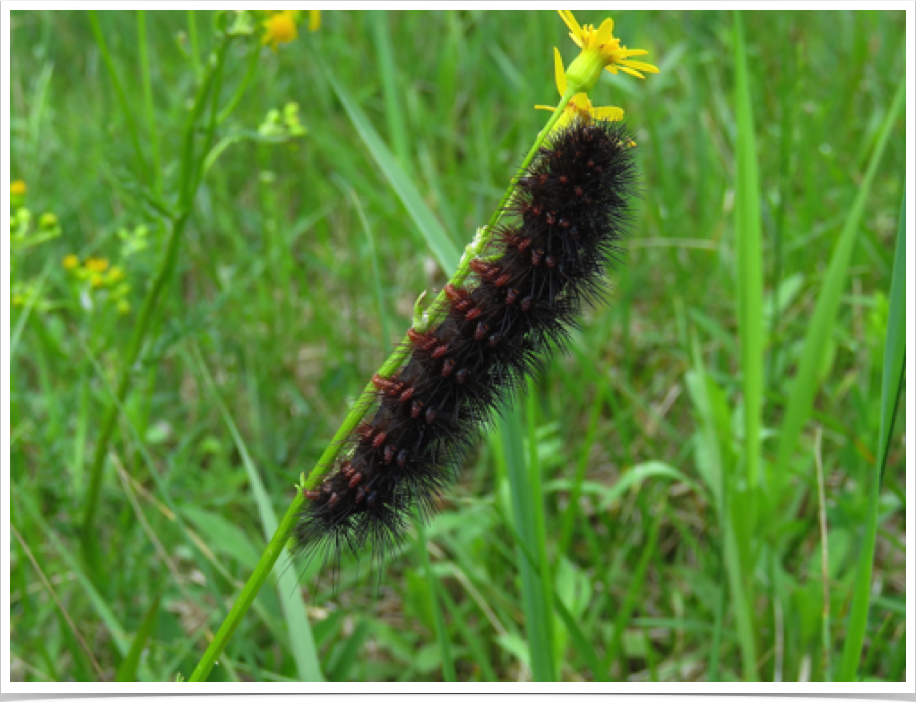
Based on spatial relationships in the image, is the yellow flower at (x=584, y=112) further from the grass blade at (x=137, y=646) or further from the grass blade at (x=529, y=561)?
the grass blade at (x=137, y=646)

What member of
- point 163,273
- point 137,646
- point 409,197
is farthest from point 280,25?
point 137,646

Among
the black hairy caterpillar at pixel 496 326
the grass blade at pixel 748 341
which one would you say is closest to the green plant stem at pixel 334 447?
the black hairy caterpillar at pixel 496 326

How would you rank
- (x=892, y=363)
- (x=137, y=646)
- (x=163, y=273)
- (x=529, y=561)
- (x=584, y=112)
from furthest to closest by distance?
(x=163, y=273), (x=137, y=646), (x=529, y=561), (x=892, y=363), (x=584, y=112)

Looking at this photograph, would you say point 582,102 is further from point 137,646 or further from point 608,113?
point 137,646

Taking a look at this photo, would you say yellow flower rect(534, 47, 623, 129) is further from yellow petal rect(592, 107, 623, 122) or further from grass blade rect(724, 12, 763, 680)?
grass blade rect(724, 12, 763, 680)

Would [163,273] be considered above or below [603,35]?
below
